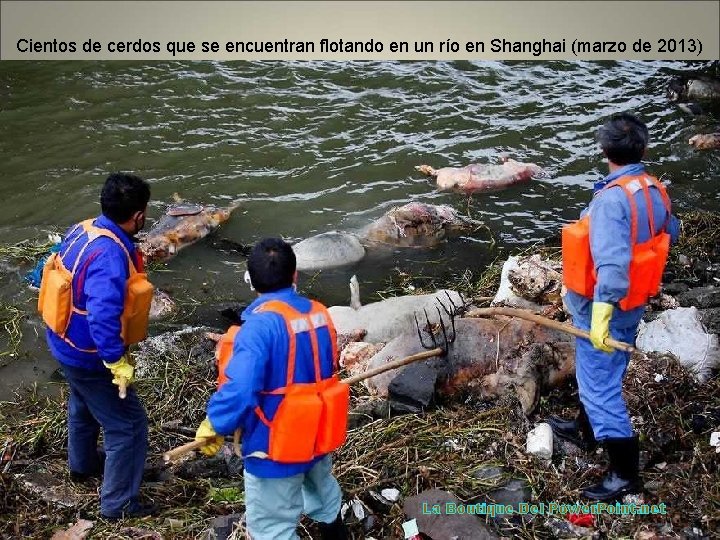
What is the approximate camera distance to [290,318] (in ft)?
10.7

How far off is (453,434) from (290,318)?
6.08 feet

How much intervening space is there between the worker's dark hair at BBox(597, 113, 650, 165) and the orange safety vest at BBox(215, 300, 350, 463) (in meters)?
1.89

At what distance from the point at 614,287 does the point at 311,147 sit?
6744 mm

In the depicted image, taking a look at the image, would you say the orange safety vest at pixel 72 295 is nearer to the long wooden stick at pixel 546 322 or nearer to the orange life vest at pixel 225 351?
the orange life vest at pixel 225 351

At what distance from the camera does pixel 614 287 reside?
12.5ft

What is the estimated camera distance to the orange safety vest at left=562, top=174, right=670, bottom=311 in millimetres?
3922

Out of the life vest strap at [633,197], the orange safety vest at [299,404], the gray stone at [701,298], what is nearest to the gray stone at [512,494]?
the orange safety vest at [299,404]

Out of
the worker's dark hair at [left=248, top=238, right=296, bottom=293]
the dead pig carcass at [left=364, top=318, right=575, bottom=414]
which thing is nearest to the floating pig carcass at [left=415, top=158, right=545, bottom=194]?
the dead pig carcass at [left=364, top=318, right=575, bottom=414]

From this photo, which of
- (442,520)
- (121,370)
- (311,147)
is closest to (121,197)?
(121,370)

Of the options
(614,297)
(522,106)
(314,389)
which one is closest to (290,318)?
(314,389)

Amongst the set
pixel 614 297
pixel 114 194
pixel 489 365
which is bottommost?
pixel 489 365

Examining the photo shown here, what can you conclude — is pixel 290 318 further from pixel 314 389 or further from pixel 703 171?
pixel 703 171

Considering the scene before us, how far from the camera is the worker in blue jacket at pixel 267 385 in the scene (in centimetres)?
318

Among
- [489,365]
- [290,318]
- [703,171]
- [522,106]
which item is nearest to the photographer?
[290,318]
